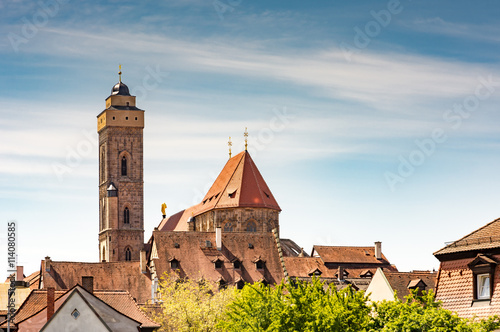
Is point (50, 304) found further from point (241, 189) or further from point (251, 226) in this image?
point (241, 189)

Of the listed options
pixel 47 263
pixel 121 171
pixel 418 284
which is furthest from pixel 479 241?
pixel 121 171

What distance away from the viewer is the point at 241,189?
122812mm

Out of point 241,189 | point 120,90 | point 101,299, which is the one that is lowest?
point 101,299

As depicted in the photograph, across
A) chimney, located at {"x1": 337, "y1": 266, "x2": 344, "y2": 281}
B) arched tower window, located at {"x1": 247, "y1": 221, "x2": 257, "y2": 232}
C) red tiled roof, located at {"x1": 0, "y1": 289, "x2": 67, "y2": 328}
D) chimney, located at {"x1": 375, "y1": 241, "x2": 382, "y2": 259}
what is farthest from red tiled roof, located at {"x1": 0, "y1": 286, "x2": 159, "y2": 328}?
arched tower window, located at {"x1": 247, "y1": 221, "x2": 257, "y2": 232}

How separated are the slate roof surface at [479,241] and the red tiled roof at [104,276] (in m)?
63.9

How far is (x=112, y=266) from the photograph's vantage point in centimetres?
10031

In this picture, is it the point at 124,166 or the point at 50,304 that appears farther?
the point at 124,166

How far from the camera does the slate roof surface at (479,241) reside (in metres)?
33.3

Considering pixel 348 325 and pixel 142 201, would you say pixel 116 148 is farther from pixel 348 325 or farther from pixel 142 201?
pixel 348 325

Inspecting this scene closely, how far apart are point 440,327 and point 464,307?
4.17 feet

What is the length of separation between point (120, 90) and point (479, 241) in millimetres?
120050

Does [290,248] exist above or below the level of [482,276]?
above

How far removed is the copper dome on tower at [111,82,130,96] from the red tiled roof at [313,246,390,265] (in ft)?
178

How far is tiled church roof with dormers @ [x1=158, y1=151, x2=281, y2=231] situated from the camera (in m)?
122
